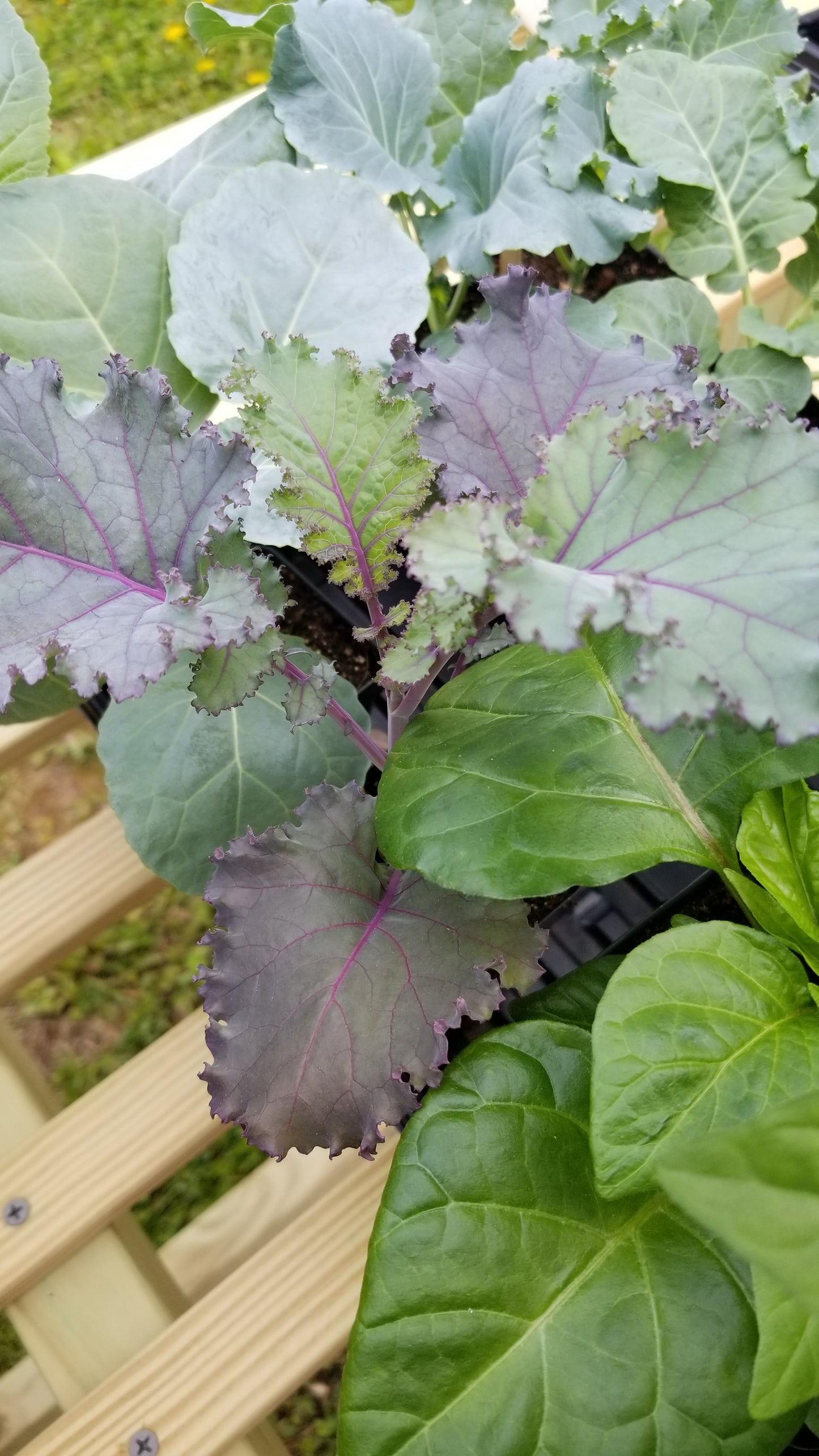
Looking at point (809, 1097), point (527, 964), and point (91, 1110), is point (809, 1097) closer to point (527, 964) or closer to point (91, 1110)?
point (527, 964)

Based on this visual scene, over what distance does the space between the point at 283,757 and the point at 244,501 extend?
202 millimetres

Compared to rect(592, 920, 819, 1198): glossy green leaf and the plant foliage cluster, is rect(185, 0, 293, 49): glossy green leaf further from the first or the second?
rect(592, 920, 819, 1198): glossy green leaf

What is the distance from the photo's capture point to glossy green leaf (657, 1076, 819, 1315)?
1.00 feet

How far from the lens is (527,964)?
51 cm

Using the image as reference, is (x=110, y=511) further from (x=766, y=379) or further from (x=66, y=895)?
(x=766, y=379)

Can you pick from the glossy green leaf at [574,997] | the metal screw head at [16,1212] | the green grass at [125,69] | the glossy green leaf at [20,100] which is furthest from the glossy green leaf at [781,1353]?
the green grass at [125,69]

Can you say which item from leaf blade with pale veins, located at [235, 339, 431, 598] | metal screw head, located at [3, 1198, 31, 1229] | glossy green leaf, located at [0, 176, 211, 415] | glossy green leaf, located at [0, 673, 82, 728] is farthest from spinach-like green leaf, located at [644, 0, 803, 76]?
metal screw head, located at [3, 1198, 31, 1229]

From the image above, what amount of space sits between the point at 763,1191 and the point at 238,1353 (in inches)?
14.7

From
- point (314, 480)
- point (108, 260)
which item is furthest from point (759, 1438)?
point (108, 260)

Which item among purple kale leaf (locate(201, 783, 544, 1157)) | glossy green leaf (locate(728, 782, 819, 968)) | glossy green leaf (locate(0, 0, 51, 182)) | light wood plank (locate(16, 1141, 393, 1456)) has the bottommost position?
light wood plank (locate(16, 1141, 393, 1456))

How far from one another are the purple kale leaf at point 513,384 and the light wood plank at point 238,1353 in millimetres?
409

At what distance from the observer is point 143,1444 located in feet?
1.80

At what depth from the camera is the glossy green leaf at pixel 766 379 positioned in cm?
72

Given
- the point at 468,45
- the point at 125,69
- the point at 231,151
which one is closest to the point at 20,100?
the point at 231,151
